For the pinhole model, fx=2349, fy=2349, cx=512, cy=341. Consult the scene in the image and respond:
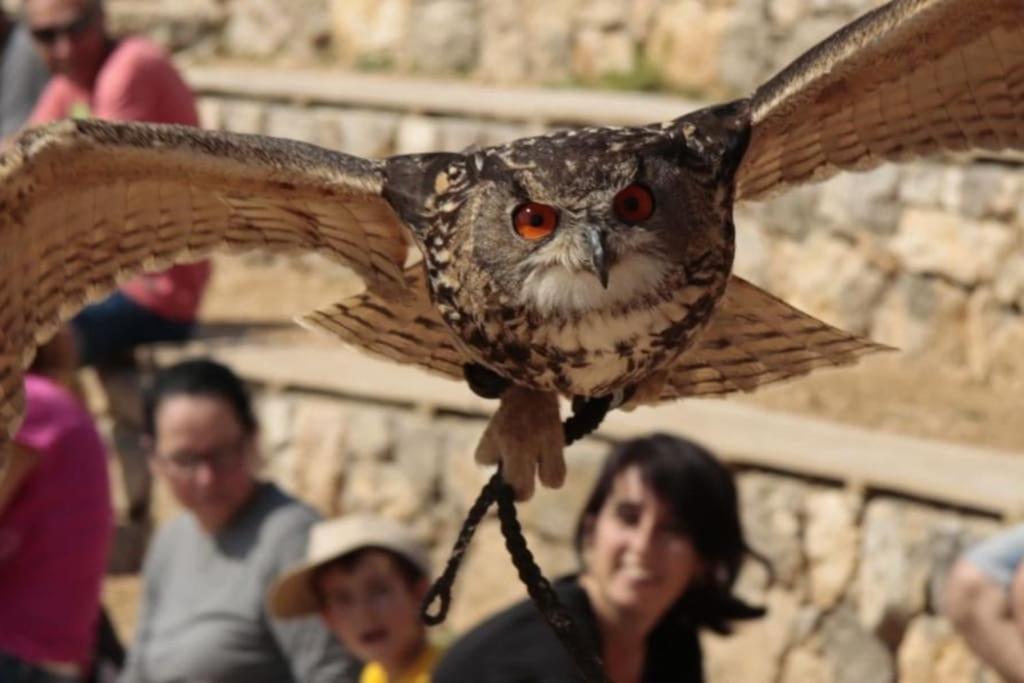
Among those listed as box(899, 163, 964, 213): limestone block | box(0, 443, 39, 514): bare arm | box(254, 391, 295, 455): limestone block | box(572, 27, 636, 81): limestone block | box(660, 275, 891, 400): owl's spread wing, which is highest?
box(572, 27, 636, 81): limestone block

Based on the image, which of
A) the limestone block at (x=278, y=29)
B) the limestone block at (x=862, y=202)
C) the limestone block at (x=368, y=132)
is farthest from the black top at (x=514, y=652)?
the limestone block at (x=278, y=29)

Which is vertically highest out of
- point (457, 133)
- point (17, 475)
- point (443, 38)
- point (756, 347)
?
point (443, 38)

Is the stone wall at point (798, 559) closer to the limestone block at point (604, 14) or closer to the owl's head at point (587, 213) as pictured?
the owl's head at point (587, 213)

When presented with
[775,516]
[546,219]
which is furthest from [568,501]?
[546,219]

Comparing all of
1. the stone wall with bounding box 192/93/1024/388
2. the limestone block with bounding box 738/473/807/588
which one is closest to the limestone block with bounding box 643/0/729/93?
the stone wall with bounding box 192/93/1024/388

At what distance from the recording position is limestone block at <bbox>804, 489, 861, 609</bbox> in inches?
254

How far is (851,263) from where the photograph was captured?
26.6ft

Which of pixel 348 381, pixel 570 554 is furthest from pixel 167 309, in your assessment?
pixel 570 554

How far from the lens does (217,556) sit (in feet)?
16.9

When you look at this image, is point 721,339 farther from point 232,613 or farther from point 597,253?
point 232,613

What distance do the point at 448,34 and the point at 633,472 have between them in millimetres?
6936

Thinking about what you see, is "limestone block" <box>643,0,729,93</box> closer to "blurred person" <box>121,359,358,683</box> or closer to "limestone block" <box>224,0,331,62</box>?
"limestone block" <box>224,0,331,62</box>

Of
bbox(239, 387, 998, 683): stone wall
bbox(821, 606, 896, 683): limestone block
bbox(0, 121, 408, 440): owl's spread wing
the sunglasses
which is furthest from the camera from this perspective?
the sunglasses

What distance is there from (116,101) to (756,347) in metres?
3.97
